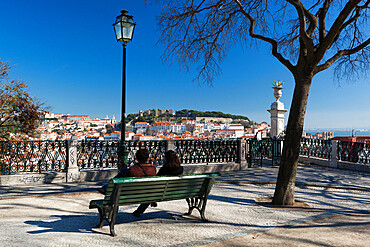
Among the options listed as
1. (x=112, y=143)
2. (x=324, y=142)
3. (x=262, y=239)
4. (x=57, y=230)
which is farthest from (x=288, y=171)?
(x=324, y=142)

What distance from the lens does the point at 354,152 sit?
535 inches

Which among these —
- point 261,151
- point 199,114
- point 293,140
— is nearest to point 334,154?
point 261,151

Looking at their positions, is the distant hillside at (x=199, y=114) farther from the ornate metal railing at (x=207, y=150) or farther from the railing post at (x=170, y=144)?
the railing post at (x=170, y=144)

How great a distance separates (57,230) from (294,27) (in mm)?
9432

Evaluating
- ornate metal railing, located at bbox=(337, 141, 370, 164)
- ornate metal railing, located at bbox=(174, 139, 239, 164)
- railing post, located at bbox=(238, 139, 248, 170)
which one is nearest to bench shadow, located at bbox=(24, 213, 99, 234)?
ornate metal railing, located at bbox=(174, 139, 239, 164)

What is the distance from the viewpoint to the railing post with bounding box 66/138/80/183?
10.0 m

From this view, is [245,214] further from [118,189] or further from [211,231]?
[118,189]

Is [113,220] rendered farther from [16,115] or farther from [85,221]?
[16,115]

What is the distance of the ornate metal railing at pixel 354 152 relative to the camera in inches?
519

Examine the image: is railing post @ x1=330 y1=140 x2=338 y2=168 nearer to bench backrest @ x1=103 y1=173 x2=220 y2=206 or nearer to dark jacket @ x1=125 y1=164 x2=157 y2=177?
bench backrest @ x1=103 y1=173 x2=220 y2=206

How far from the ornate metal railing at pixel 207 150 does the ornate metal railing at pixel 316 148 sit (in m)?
4.44

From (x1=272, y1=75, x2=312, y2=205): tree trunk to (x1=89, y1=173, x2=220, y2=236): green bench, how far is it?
2.23 metres

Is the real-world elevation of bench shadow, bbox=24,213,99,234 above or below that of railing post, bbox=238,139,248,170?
below

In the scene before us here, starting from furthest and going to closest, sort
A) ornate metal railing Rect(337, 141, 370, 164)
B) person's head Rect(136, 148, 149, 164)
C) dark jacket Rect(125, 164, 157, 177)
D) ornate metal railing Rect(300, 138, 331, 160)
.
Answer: ornate metal railing Rect(300, 138, 331, 160) < ornate metal railing Rect(337, 141, 370, 164) < person's head Rect(136, 148, 149, 164) < dark jacket Rect(125, 164, 157, 177)
